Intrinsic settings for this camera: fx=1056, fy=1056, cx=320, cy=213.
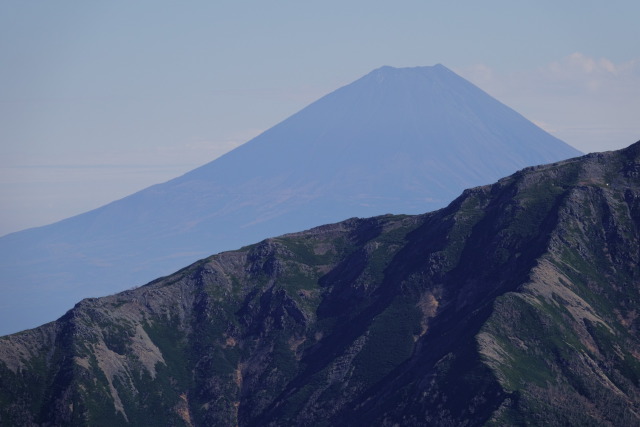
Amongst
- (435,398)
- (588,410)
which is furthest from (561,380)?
(435,398)

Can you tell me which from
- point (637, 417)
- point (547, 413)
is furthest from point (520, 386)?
point (637, 417)

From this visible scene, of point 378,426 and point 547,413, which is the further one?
point 378,426

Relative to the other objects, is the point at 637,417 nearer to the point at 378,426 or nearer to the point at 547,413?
the point at 547,413

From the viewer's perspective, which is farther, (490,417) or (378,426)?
(378,426)

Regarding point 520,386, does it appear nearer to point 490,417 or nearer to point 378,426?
point 490,417

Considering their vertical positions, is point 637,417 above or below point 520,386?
below

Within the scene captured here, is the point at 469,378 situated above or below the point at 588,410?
above

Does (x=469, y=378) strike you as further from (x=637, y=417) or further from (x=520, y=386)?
(x=637, y=417)

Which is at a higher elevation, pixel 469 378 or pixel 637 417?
pixel 469 378

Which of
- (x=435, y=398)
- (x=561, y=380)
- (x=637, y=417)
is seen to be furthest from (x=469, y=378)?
(x=637, y=417)
